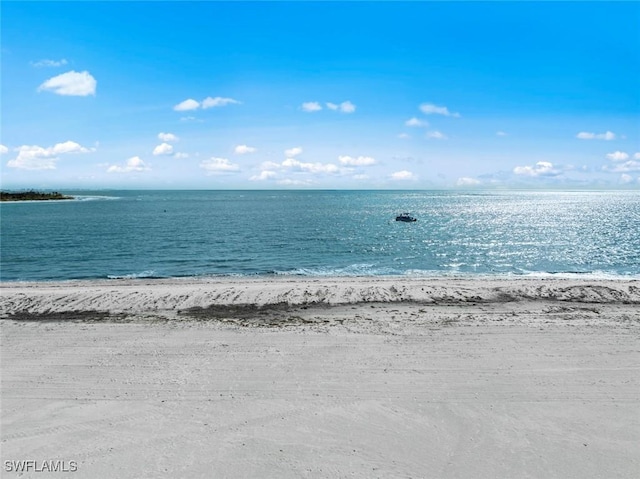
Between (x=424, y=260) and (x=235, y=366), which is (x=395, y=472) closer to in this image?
(x=235, y=366)

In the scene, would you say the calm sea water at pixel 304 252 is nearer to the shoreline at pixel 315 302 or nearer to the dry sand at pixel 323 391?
the shoreline at pixel 315 302

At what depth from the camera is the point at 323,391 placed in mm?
12070

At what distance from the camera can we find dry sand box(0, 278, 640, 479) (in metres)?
9.12

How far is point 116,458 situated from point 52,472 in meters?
1.28

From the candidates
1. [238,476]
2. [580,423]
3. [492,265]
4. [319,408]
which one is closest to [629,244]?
[492,265]

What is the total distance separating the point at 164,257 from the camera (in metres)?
41.9

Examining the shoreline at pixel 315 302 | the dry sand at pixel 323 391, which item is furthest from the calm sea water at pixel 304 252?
the dry sand at pixel 323 391

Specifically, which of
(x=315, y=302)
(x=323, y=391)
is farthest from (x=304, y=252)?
(x=323, y=391)

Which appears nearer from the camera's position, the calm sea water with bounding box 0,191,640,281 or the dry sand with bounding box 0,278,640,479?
the dry sand with bounding box 0,278,640,479

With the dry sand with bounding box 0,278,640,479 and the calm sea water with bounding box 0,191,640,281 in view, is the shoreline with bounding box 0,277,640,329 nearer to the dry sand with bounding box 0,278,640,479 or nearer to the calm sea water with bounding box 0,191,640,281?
the dry sand with bounding box 0,278,640,479

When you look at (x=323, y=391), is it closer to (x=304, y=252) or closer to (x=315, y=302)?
(x=315, y=302)

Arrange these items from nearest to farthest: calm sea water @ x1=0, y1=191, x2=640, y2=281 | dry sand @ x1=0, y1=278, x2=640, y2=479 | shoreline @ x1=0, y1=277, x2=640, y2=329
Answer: dry sand @ x1=0, y1=278, x2=640, y2=479, shoreline @ x1=0, y1=277, x2=640, y2=329, calm sea water @ x1=0, y1=191, x2=640, y2=281

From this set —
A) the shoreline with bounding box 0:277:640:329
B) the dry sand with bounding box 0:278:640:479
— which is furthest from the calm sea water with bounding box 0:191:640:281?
the dry sand with bounding box 0:278:640:479

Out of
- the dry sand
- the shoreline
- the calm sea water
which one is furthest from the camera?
the calm sea water
